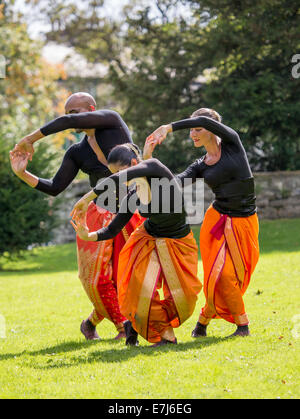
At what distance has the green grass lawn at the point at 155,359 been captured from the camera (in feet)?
15.8

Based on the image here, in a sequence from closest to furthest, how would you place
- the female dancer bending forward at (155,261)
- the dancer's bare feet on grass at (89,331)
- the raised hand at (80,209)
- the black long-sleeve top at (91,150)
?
the raised hand at (80,209) → the female dancer bending forward at (155,261) → the black long-sleeve top at (91,150) → the dancer's bare feet on grass at (89,331)

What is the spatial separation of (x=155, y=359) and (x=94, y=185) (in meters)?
2.10

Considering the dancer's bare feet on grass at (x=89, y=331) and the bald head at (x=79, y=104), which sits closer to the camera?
the bald head at (x=79, y=104)

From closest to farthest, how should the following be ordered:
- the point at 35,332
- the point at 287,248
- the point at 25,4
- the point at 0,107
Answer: the point at 35,332
the point at 287,248
the point at 0,107
the point at 25,4

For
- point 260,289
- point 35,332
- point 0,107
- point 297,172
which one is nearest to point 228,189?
point 35,332

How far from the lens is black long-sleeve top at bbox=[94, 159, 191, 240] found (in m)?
5.76

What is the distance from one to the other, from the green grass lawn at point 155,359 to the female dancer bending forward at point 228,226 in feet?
1.24

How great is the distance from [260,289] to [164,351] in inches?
178

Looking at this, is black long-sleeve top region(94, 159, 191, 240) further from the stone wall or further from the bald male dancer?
the stone wall

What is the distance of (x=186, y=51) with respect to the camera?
2239cm

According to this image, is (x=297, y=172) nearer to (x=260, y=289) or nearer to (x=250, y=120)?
(x=250, y=120)

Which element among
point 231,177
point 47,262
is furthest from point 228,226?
point 47,262

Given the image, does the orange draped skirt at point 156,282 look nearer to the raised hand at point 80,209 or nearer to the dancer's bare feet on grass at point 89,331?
the raised hand at point 80,209

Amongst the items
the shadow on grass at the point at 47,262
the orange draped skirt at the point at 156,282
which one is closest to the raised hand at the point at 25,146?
the orange draped skirt at the point at 156,282
